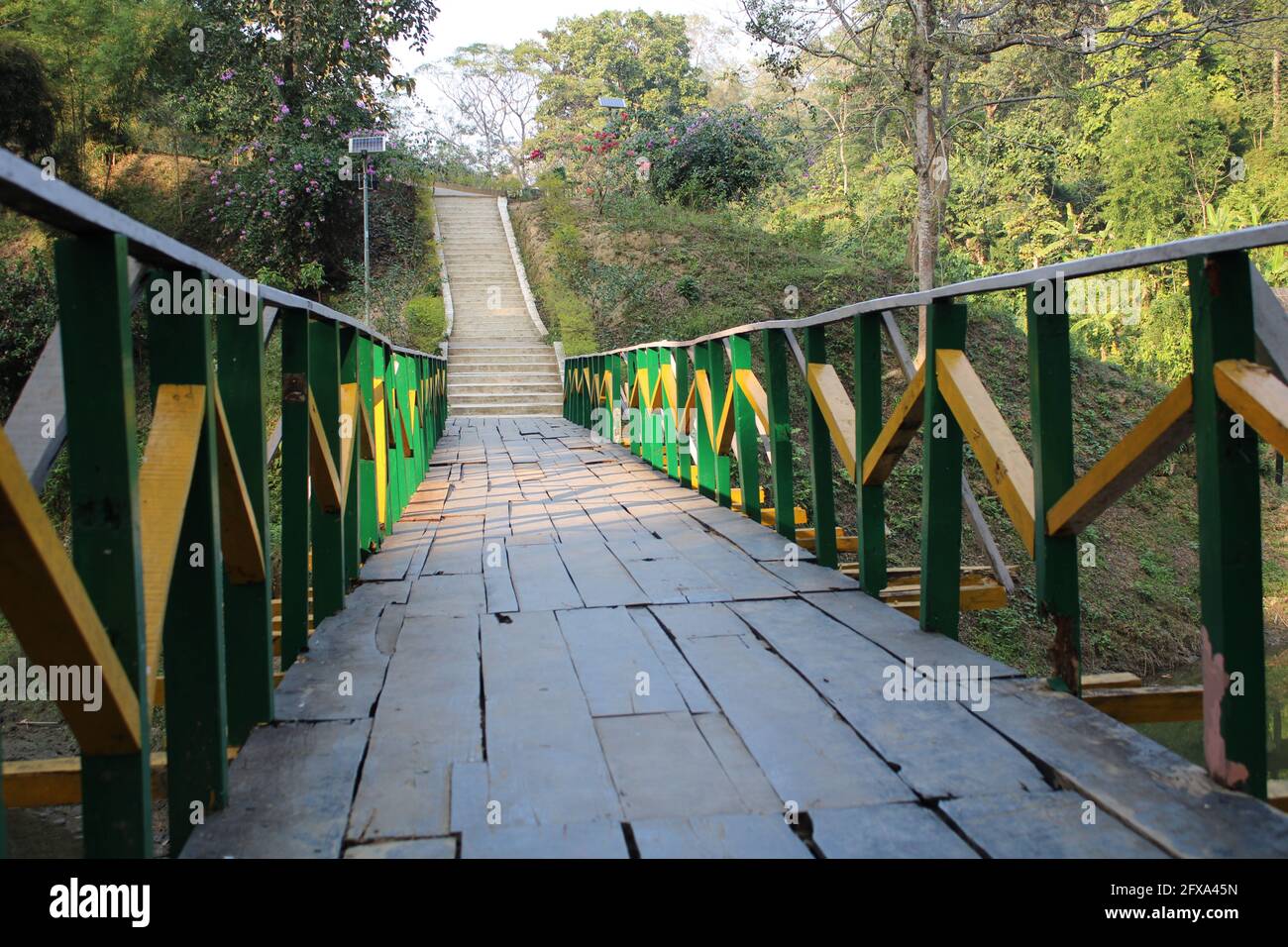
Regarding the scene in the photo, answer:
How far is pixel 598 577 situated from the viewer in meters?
4.35

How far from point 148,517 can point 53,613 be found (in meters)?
0.44

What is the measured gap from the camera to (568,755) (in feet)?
7.82

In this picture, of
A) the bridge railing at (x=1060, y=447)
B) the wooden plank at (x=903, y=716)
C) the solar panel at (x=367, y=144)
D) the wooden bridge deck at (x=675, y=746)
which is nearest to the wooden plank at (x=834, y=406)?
the bridge railing at (x=1060, y=447)

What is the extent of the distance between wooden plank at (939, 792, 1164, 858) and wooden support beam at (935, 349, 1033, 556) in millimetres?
876

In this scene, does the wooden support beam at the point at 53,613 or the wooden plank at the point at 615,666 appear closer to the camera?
the wooden support beam at the point at 53,613

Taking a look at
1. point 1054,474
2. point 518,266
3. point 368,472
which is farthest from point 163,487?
point 518,266

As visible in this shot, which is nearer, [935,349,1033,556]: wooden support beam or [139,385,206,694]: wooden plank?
[139,385,206,694]: wooden plank

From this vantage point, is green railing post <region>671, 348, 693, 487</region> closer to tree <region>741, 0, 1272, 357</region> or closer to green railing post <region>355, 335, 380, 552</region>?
green railing post <region>355, 335, 380, 552</region>

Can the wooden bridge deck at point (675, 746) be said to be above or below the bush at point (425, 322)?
below

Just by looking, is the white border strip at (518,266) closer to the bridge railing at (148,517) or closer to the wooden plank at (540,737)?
the wooden plank at (540,737)

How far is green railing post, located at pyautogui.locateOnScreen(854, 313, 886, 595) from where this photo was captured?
3.97 metres

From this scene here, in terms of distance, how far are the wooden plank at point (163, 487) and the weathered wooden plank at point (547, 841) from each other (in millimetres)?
655

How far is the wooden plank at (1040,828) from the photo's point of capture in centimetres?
188

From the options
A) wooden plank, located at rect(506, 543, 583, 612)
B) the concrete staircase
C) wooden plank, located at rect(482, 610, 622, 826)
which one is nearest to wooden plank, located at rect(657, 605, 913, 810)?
wooden plank, located at rect(482, 610, 622, 826)
